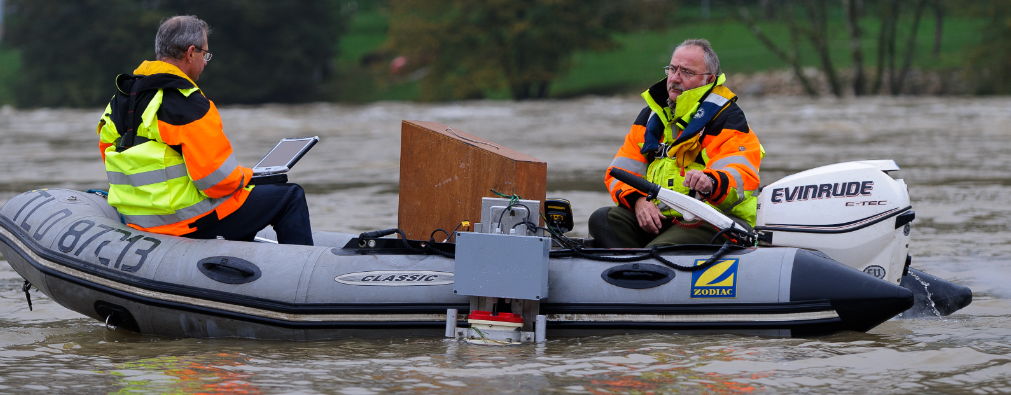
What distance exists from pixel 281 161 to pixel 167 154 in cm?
56

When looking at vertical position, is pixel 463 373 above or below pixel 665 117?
below

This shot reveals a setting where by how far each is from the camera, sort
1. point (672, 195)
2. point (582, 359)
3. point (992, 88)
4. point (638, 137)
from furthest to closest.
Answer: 1. point (992, 88)
2. point (638, 137)
3. point (672, 195)
4. point (582, 359)

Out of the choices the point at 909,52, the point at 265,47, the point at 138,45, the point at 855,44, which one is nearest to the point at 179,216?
the point at 855,44

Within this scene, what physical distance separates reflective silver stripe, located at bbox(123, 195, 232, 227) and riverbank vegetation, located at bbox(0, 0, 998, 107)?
94.3 feet

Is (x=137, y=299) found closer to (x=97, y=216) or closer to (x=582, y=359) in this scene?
(x=97, y=216)

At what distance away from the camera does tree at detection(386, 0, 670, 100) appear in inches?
1377

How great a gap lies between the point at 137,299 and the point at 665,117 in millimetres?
2229

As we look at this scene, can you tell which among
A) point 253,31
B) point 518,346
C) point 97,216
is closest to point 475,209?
point 518,346

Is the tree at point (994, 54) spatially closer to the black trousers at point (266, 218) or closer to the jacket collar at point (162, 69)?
the black trousers at point (266, 218)

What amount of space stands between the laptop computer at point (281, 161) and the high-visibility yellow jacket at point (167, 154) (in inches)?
4.1

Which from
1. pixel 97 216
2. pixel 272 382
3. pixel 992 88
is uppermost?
pixel 992 88

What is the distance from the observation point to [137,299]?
419 centimetres

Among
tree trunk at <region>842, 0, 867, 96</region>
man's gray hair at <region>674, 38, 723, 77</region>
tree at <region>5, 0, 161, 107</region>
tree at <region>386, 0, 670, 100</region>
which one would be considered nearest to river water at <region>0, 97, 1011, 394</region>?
man's gray hair at <region>674, 38, 723, 77</region>

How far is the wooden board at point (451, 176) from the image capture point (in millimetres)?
→ 4051
